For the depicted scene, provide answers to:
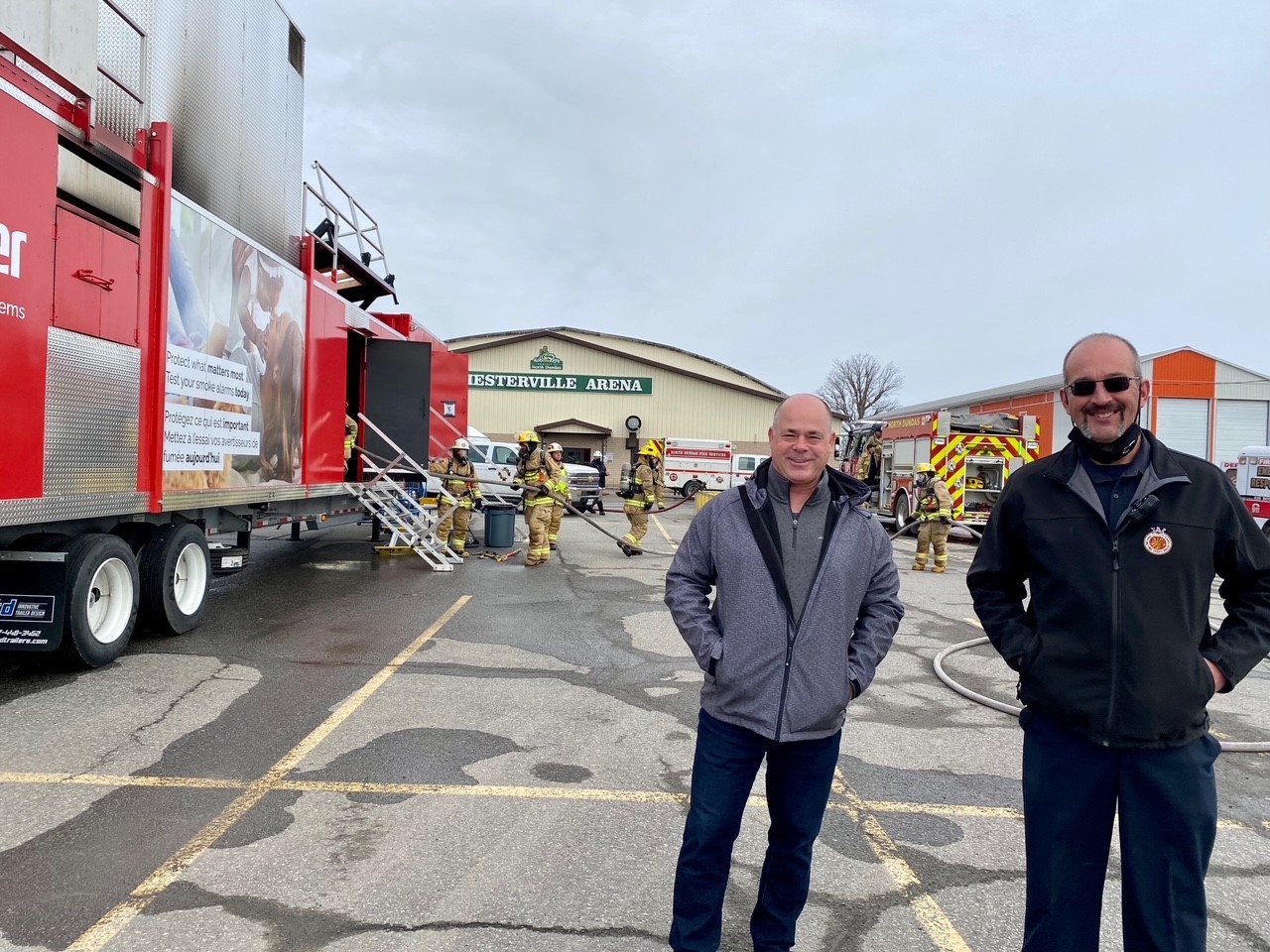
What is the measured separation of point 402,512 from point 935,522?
26.9 ft

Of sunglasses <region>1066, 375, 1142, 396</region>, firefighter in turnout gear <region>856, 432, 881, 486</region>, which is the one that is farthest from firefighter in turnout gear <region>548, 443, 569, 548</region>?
sunglasses <region>1066, 375, 1142, 396</region>

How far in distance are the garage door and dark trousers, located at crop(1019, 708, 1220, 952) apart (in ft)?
96.7

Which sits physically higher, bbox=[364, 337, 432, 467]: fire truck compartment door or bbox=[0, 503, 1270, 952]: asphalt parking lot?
bbox=[364, 337, 432, 467]: fire truck compartment door

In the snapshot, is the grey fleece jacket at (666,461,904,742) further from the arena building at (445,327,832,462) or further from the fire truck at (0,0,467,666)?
the arena building at (445,327,832,462)

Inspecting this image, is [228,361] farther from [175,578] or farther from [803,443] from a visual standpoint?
[803,443]

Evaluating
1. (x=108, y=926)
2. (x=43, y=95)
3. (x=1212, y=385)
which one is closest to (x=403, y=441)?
(x=43, y=95)

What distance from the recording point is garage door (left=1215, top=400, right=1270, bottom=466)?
2627cm

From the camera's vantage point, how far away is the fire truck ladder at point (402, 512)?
1155 cm

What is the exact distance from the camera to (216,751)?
4.39m

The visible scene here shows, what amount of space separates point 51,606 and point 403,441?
7546 mm

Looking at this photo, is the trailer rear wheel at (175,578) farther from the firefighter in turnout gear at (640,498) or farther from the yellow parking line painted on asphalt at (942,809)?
the firefighter in turnout gear at (640,498)

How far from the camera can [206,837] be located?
340cm

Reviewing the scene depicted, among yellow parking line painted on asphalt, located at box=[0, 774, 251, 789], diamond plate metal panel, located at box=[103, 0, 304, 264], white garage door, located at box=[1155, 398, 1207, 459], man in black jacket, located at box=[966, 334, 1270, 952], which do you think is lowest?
yellow parking line painted on asphalt, located at box=[0, 774, 251, 789]

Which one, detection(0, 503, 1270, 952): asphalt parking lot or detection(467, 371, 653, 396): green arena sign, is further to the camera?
detection(467, 371, 653, 396): green arena sign
